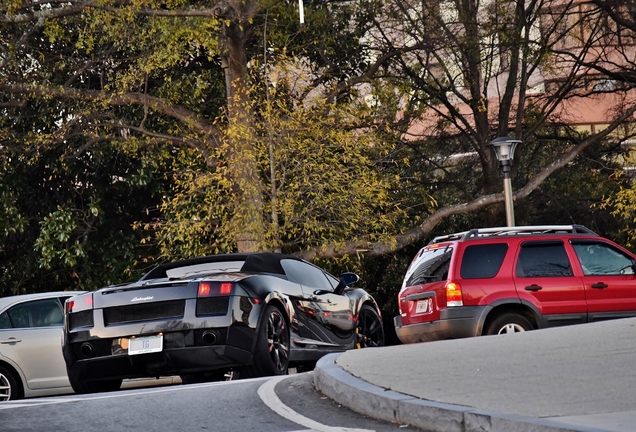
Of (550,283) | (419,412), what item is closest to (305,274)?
(550,283)

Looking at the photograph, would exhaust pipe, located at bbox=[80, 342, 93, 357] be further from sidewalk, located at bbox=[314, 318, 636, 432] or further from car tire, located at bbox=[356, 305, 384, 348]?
car tire, located at bbox=[356, 305, 384, 348]

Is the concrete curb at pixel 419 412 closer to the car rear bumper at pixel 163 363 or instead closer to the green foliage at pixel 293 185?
the car rear bumper at pixel 163 363

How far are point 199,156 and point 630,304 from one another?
498 inches

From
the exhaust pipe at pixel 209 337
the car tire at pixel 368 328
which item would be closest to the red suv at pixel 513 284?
the car tire at pixel 368 328

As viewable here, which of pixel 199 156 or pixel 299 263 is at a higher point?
pixel 199 156

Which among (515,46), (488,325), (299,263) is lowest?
(488,325)

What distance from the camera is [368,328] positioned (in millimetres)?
16234

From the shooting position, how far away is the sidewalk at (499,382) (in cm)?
738

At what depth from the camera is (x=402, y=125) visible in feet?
97.8

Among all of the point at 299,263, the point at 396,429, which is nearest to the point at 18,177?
the point at 299,263

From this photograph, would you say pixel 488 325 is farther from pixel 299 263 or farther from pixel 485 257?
pixel 299 263

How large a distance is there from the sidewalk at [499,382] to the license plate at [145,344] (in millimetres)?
1698

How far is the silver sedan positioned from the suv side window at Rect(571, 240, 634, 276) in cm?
671

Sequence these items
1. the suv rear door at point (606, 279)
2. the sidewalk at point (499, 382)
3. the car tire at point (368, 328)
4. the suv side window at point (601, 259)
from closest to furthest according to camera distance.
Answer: the sidewalk at point (499, 382) < the car tire at point (368, 328) < the suv rear door at point (606, 279) < the suv side window at point (601, 259)
